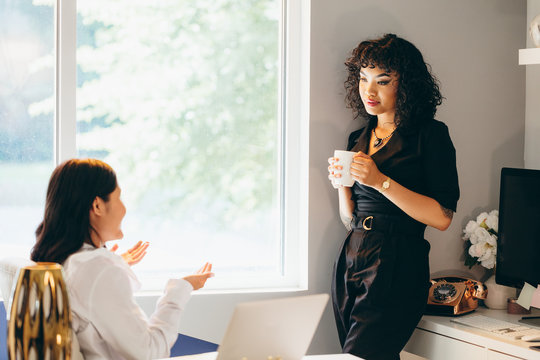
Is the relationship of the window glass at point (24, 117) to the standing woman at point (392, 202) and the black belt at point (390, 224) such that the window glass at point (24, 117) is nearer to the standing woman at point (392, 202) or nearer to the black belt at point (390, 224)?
the standing woman at point (392, 202)

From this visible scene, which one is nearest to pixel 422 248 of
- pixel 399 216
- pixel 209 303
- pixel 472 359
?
pixel 399 216

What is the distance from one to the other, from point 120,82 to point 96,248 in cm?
109

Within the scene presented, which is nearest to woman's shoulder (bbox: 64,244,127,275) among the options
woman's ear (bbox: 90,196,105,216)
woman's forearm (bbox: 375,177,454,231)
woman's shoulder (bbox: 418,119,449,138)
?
woman's ear (bbox: 90,196,105,216)

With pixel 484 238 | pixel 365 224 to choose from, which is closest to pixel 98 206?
pixel 365 224

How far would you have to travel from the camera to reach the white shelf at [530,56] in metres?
2.56

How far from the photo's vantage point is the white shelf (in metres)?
2.56

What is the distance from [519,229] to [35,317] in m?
2.04

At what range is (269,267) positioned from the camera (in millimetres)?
2865

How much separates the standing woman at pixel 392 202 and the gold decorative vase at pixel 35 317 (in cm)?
134

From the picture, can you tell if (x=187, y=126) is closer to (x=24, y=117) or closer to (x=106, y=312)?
(x=24, y=117)

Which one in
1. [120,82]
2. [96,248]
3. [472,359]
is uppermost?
[120,82]

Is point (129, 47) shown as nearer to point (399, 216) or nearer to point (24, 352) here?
point (399, 216)

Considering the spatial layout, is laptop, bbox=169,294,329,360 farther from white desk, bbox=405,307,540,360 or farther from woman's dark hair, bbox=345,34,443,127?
woman's dark hair, bbox=345,34,443,127

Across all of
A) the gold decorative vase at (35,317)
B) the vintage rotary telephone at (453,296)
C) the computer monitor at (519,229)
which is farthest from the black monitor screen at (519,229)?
the gold decorative vase at (35,317)
